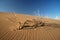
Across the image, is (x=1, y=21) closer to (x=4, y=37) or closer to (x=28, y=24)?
(x=28, y=24)

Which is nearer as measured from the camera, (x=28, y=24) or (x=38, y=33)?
(x=38, y=33)

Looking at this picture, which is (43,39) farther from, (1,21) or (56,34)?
(1,21)

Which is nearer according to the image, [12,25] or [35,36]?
[35,36]

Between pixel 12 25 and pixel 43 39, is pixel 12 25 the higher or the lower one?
the higher one

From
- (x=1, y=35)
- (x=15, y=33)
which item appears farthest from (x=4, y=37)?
(x=15, y=33)

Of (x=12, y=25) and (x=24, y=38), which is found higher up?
(x=12, y=25)

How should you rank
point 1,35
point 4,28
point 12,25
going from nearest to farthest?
point 1,35
point 4,28
point 12,25

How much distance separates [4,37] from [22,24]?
2.22 metres

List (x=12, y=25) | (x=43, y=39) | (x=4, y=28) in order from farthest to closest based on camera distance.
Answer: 1. (x=12, y=25)
2. (x=4, y=28)
3. (x=43, y=39)

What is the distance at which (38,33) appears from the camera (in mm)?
6797

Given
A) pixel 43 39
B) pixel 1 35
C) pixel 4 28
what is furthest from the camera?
pixel 4 28

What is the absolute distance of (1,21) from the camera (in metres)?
8.40

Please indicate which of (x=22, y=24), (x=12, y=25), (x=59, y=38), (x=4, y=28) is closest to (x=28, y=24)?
(x=22, y=24)

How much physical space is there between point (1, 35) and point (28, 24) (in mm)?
2240
